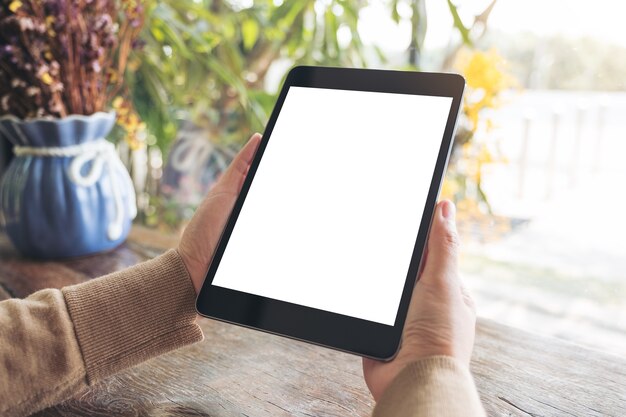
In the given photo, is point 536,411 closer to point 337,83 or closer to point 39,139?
point 337,83

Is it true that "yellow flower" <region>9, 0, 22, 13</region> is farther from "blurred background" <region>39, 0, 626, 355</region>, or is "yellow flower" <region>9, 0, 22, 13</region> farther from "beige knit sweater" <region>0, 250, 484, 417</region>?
"beige knit sweater" <region>0, 250, 484, 417</region>

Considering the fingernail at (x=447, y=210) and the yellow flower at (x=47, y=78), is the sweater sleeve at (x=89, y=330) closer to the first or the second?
the fingernail at (x=447, y=210)

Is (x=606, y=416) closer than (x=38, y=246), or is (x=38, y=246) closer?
(x=606, y=416)

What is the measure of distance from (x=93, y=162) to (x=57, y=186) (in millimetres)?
70

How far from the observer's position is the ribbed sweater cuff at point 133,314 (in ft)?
1.73

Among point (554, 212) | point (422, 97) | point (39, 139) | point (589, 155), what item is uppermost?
point (422, 97)

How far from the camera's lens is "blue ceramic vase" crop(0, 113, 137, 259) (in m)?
0.93

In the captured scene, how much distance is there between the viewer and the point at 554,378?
588 mm

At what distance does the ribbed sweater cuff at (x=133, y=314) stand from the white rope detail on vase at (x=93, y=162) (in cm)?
42

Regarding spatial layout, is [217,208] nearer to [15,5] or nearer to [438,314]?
[438,314]

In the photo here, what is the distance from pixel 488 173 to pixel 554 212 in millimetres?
269

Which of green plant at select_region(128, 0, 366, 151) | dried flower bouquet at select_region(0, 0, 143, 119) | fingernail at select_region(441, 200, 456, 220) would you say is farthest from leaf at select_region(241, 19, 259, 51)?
fingernail at select_region(441, 200, 456, 220)

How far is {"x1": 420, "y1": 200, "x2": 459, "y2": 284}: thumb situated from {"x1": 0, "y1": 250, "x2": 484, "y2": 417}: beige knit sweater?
0.24 ft

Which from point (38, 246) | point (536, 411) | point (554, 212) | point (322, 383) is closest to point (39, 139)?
point (38, 246)
